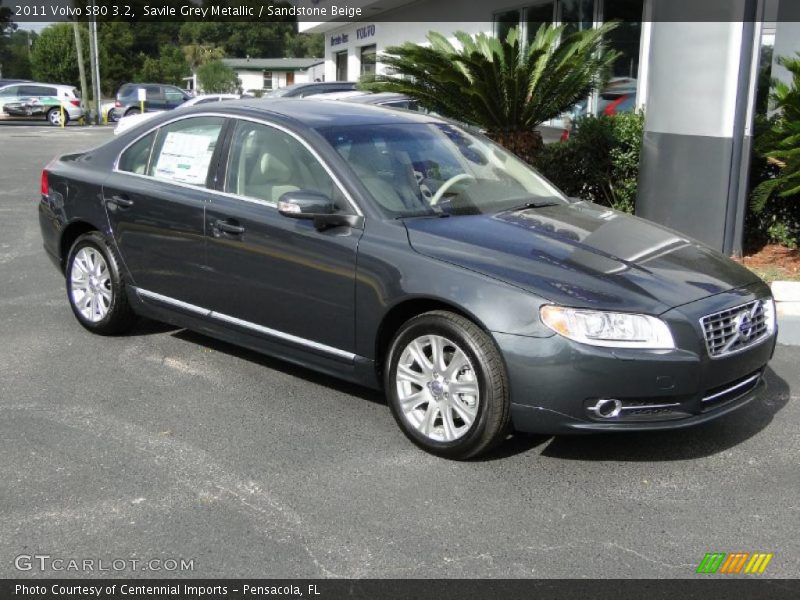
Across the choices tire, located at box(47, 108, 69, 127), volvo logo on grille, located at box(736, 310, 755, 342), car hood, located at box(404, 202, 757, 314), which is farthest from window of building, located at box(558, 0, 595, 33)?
tire, located at box(47, 108, 69, 127)

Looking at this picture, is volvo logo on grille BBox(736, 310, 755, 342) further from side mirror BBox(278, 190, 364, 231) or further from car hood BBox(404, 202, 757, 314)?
side mirror BBox(278, 190, 364, 231)

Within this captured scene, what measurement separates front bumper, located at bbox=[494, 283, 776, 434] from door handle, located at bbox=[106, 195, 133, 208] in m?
2.93

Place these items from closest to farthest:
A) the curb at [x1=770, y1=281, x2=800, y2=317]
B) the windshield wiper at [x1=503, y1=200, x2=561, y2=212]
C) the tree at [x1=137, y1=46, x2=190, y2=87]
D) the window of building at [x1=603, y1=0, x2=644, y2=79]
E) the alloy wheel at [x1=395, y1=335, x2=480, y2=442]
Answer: the alloy wheel at [x1=395, y1=335, x2=480, y2=442] → the windshield wiper at [x1=503, y1=200, x2=561, y2=212] → the curb at [x1=770, y1=281, x2=800, y2=317] → the window of building at [x1=603, y1=0, x2=644, y2=79] → the tree at [x1=137, y1=46, x2=190, y2=87]

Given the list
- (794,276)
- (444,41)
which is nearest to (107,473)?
(794,276)

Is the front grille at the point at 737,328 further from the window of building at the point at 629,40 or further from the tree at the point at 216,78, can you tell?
the tree at the point at 216,78

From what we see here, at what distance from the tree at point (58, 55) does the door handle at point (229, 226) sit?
72375 mm

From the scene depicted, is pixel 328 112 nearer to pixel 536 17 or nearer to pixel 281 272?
pixel 281 272

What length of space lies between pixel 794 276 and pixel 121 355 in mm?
5623

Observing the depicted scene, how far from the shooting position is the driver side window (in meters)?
5.00

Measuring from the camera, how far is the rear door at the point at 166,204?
548 centimetres

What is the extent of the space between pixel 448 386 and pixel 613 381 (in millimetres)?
780

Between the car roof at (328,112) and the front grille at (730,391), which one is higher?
the car roof at (328,112)

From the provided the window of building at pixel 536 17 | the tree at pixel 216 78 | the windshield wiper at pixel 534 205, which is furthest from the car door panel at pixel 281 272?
the tree at pixel 216 78
